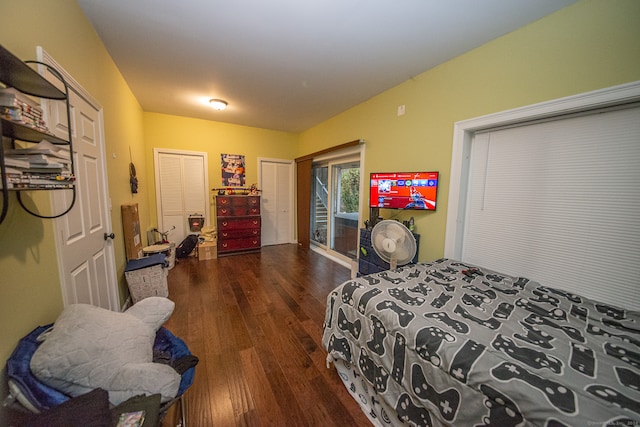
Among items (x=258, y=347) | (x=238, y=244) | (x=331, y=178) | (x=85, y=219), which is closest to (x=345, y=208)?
(x=331, y=178)

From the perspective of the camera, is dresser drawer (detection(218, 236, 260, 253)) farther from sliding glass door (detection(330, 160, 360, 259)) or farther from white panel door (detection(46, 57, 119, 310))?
white panel door (detection(46, 57, 119, 310))

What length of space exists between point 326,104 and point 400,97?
46.3 inches

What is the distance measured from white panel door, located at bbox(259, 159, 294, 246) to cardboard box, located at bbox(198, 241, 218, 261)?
115cm

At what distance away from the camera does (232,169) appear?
454 cm

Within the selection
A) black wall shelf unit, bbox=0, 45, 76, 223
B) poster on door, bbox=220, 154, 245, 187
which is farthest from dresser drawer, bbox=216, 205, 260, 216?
black wall shelf unit, bbox=0, 45, 76, 223

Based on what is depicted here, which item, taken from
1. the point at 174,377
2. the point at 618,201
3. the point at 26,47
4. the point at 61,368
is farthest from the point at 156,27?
the point at 618,201

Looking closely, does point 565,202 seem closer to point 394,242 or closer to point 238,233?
point 394,242

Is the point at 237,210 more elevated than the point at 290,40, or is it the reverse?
the point at 290,40

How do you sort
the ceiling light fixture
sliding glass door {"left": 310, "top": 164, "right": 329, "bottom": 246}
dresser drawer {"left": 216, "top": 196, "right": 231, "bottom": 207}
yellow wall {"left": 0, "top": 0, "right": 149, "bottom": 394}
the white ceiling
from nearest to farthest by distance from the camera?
yellow wall {"left": 0, "top": 0, "right": 149, "bottom": 394}, the white ceiling, the ceiling light fixture, dresser drawer {"left": 216, "top": 196, "right": 231, "bottom": 207}, sliding glass door {"left": 310, "top": 164, "right": 329, "bottom": 246}

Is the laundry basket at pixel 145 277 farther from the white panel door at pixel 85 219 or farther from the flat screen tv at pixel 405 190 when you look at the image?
the flat screen tv at pixel 405 190

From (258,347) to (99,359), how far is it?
1178mm

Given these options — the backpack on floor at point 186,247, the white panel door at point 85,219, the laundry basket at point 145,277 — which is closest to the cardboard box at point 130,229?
the laundry basket at point 145,277

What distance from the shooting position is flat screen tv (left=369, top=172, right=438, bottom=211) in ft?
7.44

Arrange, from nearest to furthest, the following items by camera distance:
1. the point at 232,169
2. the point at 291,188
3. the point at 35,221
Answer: the point at 35,221 < the point at 232,169 < the point at 291,188
